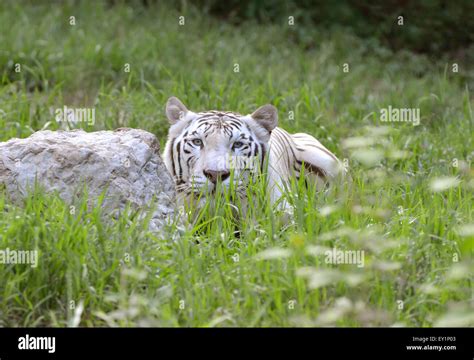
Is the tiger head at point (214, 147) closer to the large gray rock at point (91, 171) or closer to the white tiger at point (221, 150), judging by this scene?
the white tiger at point (221, 150)

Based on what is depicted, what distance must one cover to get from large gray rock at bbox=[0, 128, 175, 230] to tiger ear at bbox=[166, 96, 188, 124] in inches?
20.4

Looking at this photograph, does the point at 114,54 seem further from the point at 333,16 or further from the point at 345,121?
the point at 333,16

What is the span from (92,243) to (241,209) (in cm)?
113

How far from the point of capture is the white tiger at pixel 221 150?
5117 mm

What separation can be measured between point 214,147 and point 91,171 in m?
0.77

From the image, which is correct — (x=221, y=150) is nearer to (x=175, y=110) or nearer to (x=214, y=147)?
(x=214, y=147)

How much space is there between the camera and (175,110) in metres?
5.64

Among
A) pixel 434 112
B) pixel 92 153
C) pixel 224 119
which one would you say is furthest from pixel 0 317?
pixel 434 112

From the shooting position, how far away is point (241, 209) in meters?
5.04

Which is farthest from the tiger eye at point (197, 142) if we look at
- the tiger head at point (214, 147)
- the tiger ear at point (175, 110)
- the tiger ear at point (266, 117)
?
the tiger ear at point (266, 117)

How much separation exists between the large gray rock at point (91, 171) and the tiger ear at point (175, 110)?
0.52m

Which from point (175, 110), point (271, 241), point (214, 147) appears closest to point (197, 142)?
point (214, 147)

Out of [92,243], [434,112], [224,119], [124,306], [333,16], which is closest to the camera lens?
[124,306]

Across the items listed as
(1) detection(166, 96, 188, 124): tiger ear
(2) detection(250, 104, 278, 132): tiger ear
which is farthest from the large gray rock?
(2) detection(250, 104, 278, 132): tiger ear
